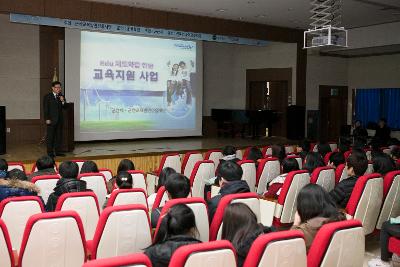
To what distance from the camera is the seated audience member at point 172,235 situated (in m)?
2.17

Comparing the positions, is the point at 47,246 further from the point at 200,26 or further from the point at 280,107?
the point at 280,107

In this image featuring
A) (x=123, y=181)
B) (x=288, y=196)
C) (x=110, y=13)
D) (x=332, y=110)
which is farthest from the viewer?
(x=332, y=110)

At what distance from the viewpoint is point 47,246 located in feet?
8.55

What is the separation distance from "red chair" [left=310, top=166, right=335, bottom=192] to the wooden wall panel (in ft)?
19.7

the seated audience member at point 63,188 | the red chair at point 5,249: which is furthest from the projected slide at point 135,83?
the red chair at point 5,249

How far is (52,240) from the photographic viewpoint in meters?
2.60

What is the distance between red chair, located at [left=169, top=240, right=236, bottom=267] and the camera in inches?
71.7

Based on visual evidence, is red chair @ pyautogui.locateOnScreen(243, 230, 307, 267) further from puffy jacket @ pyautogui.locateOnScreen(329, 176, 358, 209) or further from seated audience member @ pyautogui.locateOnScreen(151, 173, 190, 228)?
puffy jacket @ pyautogui.locateOnScreen(329, 176, 358, 209)

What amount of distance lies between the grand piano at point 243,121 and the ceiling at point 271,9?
2840 millimetres

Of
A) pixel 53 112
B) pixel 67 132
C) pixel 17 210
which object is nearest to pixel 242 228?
pixel 17 210

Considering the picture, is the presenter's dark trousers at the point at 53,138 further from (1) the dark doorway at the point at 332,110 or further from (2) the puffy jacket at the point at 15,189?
(1) the dark doorway at the point at 332,110

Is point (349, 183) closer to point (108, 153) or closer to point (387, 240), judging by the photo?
point (387, 240)

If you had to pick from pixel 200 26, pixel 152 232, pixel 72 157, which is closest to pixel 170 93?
pixel 200 26

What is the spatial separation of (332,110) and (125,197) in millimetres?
12074
